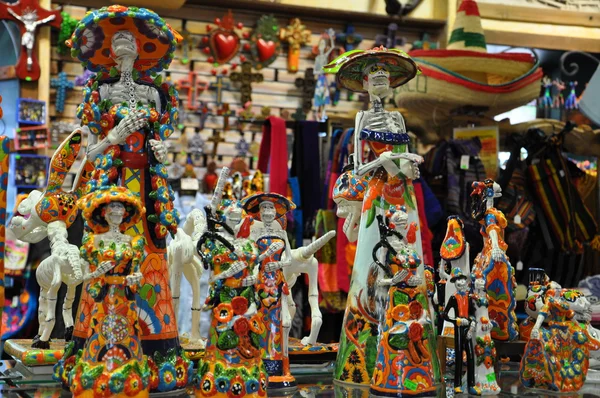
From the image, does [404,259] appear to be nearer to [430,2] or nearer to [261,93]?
[261,93]

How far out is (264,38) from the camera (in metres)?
5.44

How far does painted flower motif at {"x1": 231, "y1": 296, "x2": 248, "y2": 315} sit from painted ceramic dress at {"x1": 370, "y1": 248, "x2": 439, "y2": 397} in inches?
19.5

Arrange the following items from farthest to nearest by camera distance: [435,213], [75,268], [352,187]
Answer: [435,213]
[352,187]
[75,268]

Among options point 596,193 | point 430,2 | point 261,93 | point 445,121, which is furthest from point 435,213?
point 430,2

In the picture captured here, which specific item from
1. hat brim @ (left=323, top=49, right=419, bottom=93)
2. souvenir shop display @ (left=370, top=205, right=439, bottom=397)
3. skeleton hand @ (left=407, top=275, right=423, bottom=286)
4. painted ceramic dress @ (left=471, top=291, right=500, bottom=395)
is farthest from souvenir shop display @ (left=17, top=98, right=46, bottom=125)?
painted ceramic dress @ (left=471, top=291, right=500, bottom=395)

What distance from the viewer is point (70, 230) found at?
3463 mm

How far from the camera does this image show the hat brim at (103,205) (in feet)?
7.24

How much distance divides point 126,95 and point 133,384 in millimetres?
905

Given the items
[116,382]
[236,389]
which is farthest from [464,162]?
[116,382]

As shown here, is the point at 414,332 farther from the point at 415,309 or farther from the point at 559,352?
the point at 559,352

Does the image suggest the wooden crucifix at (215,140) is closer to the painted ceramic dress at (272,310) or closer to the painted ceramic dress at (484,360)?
the painted ceramic dress at (272,310)

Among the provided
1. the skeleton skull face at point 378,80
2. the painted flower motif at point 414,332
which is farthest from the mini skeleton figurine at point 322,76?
the painted flower motif at point 414,332

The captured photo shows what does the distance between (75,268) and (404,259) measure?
0.96 meters

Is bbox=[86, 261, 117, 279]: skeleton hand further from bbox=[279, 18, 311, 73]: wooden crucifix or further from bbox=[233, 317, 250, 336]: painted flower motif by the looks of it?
bbox=[279, 18, 311, 73]: wooden crucifix
